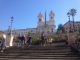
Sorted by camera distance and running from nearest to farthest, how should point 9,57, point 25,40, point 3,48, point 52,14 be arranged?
point 9,57 < point 3,48 < point 25,40 < point 52,14

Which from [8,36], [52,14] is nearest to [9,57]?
[8,36]

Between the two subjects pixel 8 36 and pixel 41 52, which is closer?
pixel 41 52

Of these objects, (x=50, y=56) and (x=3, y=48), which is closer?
(x=50, y=56)

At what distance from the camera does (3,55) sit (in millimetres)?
17703

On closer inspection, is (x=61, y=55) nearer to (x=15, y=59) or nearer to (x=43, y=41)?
(x=15, y=59)

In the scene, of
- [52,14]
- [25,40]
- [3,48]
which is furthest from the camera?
[52,14]

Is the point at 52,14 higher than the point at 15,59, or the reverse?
the point at 52,14

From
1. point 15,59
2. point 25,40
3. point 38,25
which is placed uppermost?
point 38,25

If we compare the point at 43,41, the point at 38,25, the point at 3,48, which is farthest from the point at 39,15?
the point at 3,48

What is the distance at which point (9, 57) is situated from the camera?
1703 cm

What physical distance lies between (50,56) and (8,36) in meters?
12.0

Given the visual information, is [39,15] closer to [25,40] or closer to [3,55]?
[25,40]

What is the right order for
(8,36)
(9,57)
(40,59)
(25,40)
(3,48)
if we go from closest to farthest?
(40,59) → (9,57) → (3,48) → (25,40) → (8,36)

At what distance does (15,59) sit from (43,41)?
11368 mm
